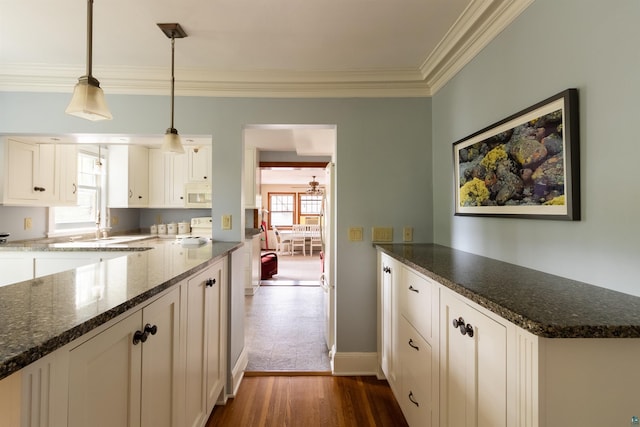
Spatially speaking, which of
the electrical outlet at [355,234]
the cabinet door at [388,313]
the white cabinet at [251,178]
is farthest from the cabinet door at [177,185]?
the cabinet door at [388,313]

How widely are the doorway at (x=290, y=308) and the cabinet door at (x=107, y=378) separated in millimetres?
1711

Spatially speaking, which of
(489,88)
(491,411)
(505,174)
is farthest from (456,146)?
(491,411)

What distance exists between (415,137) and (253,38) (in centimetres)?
142

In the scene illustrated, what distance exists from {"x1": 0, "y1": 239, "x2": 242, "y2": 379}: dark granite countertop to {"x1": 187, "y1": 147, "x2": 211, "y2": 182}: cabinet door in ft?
11.4

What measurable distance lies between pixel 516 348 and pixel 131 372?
113 cm

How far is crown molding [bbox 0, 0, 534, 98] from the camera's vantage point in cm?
232

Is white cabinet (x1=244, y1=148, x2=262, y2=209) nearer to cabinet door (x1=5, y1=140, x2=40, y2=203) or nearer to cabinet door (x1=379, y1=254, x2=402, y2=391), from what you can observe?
cabinet door (x1=5, y1=140, x2=40, y2=203)

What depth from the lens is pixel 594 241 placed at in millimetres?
1103

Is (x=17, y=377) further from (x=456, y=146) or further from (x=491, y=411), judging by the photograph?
(x=456, y=146)

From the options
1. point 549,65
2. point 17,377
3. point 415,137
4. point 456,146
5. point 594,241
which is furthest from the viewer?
point 415,137

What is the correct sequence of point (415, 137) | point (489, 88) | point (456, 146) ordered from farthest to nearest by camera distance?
point (415, 137), point (456, 146), point (489, 88)

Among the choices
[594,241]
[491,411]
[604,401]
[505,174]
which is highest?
[505,174]

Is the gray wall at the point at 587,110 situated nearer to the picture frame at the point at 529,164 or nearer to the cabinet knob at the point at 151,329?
the picture frame at the point at 529,164

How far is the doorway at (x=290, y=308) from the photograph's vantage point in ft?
8.69
